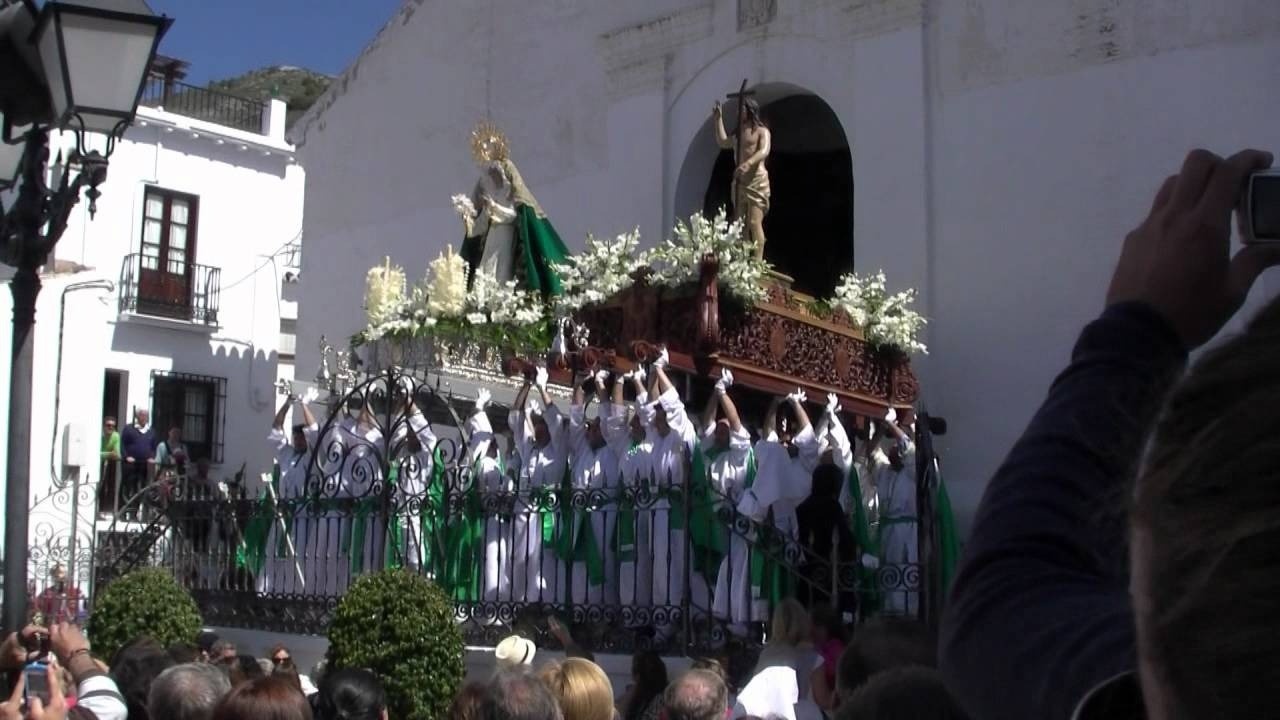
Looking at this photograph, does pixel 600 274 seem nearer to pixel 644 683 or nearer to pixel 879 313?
pixel 879 313

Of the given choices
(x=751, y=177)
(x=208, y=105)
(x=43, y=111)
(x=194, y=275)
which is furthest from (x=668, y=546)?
(x=208, y=105)

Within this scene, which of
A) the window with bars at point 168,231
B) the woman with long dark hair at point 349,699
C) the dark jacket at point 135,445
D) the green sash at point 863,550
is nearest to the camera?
the woman with long dark hair at point 349,699

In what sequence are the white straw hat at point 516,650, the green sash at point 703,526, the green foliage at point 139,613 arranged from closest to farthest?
the white straw hat at point 516,650
the green sash at point 703,526
the green foliage at point 139,613

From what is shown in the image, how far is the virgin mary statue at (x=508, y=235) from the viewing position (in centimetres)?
1360

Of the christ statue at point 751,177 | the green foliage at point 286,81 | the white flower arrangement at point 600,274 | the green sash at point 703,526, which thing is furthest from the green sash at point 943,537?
the green foliage at point 286,81

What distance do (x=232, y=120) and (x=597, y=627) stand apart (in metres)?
22.3

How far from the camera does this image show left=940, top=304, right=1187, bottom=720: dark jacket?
41.7 inches

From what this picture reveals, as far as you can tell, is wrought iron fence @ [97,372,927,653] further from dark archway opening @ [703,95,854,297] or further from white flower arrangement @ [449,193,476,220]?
dark archway opening @ [703,95,854,297]

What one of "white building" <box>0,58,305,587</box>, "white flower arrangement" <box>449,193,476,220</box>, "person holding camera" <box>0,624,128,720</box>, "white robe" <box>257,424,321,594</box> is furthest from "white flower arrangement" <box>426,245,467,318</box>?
"white building" <box>0,58,305,587</box>

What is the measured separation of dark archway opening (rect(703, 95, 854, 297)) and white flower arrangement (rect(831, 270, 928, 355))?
347 centimetres

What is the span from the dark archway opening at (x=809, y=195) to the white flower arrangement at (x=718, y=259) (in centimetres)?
499

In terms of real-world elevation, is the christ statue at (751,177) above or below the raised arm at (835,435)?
above

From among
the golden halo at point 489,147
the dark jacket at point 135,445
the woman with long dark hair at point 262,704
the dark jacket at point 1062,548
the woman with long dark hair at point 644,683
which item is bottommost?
the woman with long dark hair at point 644,683

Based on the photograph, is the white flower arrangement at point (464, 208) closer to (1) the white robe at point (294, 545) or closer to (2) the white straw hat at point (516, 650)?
(1) the white robe at point (294, 545)
